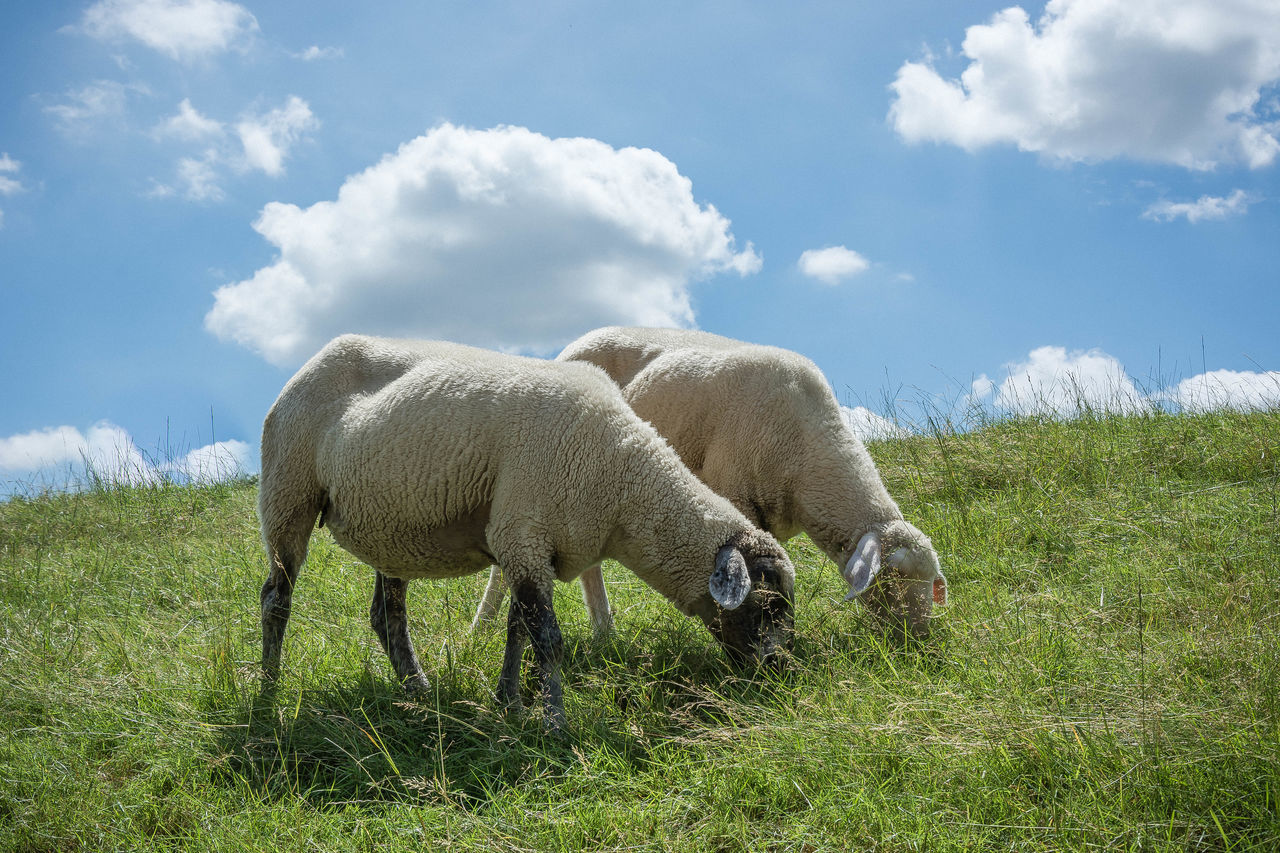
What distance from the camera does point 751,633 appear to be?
14.7 ft

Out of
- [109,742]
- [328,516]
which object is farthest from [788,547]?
[109,742]

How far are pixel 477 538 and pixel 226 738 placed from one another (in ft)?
5.49

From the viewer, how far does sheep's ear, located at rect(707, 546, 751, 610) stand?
4113 millimetres

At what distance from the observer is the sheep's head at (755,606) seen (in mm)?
4277

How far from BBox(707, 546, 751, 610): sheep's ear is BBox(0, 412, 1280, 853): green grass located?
0.49m

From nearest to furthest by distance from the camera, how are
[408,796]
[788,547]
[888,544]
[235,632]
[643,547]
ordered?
[408,796] → [643,547] → [888,544] → [235,632] → [788,547]

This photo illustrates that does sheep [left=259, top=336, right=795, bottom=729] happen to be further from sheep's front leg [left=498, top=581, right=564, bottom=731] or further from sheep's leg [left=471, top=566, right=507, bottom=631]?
sheep's leg [left=471, top=566, right=507, bottom=631]

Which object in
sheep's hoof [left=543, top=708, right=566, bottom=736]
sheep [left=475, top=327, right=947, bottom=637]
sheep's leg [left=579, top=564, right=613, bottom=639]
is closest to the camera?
sheep's hoof [left=543, top=708, right=566, bottom=736]

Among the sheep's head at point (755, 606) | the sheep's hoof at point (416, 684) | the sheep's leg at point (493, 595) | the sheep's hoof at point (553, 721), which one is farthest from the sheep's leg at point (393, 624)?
the sheep's head at point (755, 606)

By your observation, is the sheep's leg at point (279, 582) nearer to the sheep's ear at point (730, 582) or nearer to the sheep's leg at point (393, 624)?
the sheep's leg at point (393, 624)

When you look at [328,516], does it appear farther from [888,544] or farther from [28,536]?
[28,536]

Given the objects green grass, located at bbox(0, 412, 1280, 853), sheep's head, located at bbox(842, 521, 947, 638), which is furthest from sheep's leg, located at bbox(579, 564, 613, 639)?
sheep's head, located at bbox(842, 521, 947, 638)

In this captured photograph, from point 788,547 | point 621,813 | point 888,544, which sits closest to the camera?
point 621,813

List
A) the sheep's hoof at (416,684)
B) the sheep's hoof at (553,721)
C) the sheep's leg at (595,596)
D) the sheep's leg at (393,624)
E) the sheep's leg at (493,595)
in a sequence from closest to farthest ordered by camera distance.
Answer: the sheep's hoof at (553,721) → the sheep's hoof at (416,684) → the sheep's leg at (393,624) → the sheep's leg at (595,596) → the sheep's leg at (493,595)
